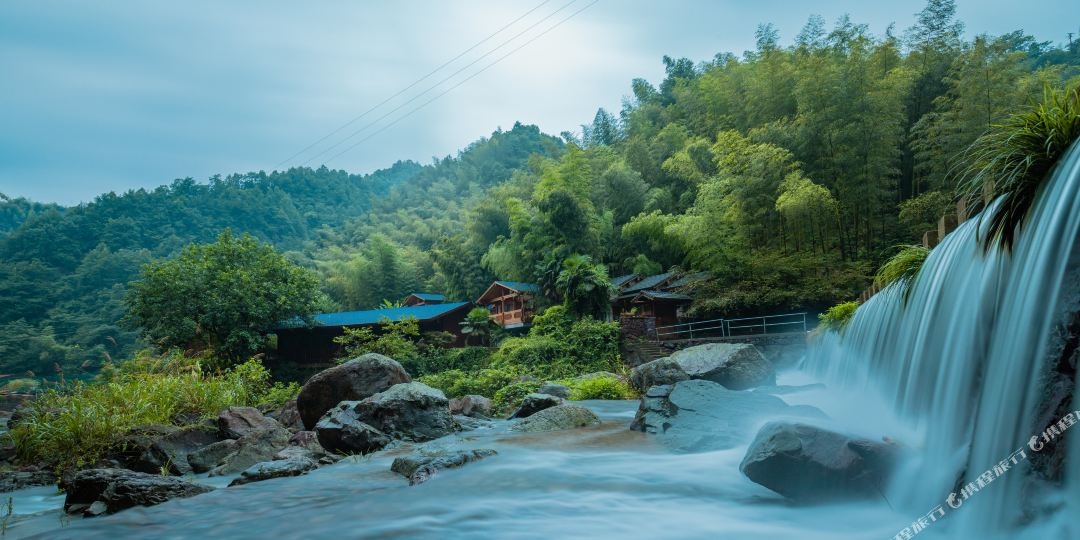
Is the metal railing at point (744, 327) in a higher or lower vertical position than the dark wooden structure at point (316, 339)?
lower

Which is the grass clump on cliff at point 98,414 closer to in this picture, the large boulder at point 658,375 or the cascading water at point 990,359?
the large boulder at point 658,375

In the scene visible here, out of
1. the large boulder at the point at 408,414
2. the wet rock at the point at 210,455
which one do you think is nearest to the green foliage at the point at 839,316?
the large boulder at the point at 408,414

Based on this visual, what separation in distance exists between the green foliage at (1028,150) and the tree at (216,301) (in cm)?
2352

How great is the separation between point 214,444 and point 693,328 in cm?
1984

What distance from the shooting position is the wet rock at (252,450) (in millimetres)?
6488

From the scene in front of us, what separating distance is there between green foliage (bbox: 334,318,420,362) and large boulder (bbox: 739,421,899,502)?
787 inches

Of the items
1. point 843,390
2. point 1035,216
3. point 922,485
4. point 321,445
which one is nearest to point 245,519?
point 321,445

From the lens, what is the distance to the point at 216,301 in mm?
22703

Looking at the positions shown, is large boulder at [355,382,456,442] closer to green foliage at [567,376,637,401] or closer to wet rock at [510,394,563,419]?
wet rock at [510,394,563,419]

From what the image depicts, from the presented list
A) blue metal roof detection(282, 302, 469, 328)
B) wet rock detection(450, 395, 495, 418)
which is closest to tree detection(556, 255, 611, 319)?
blue metal roof detection(282, 302, 469, 328)

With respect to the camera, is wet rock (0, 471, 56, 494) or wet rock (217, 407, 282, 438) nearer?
wet rock (0, 471, 56, 494)

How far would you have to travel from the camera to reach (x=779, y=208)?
20.2m

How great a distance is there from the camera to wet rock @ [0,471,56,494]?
632 cm

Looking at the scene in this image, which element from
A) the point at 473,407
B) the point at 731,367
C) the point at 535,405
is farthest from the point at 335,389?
the point at 731,367
